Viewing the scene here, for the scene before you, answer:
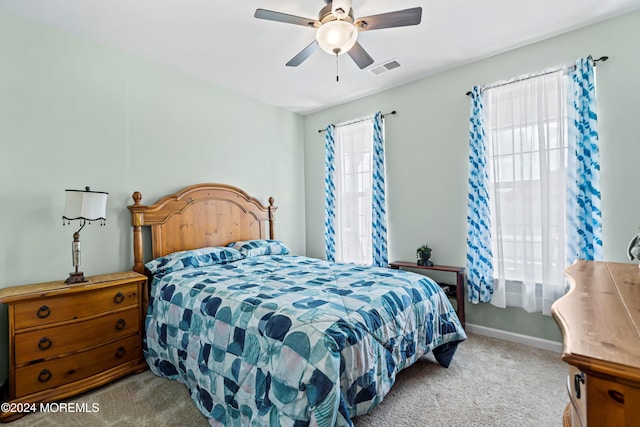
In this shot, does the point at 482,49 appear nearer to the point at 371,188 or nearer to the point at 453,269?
the point at 371,188

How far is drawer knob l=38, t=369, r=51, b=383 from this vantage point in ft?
6.57

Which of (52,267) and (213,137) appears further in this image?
(213,137)

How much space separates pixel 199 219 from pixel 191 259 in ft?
2.13

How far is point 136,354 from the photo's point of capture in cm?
248

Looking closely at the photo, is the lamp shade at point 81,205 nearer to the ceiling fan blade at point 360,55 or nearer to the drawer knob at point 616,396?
the ceiling fan blade at point 360,55

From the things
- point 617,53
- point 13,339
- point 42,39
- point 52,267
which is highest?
point 42,39

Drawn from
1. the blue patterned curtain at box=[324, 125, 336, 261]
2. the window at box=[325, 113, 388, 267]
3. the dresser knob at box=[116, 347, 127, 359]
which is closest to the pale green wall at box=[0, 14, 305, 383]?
the dresser knob at box=[116, 347, 127, 359]

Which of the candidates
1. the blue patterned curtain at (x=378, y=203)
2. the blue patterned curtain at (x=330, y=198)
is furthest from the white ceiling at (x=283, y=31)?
the blue patterned curtain at (x=330, y=198)

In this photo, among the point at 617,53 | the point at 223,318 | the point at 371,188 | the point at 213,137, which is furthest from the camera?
the point at 371,188

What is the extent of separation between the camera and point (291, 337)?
151 centimetres

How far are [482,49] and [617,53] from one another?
1.03 m

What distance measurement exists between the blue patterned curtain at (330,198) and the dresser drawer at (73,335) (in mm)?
2562

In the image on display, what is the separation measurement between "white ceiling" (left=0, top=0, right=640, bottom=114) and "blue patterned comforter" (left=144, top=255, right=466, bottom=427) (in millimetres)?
2078

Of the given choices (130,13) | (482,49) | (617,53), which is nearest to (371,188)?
(482,49)
